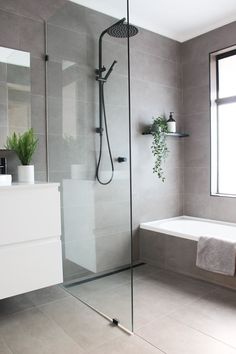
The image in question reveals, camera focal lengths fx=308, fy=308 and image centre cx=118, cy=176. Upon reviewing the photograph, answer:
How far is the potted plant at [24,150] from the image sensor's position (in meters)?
2.35

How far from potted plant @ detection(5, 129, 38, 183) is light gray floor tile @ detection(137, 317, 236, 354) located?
1358 mm

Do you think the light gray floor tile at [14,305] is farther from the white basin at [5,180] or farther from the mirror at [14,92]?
the mirror at [14,92]

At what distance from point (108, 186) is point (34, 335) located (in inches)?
43.0

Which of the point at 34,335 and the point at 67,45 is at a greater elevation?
the point at 67,45

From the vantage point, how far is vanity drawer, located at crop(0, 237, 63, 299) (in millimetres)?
2041

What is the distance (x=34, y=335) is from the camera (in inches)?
76.3

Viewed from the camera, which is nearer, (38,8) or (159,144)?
(38,8)

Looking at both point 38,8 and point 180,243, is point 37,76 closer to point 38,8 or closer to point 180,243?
point 38,8

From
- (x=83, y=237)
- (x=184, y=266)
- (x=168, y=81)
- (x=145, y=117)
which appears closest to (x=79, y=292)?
(x=83, y=237)

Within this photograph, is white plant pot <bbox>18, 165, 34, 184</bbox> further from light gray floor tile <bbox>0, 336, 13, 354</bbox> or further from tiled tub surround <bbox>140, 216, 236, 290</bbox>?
tiled tub surround <bbox>140, 216, 236, 290</bbox>

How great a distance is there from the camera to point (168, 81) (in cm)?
358

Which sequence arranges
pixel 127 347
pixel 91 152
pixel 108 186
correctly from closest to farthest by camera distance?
pixel 127 347, pixel 108 186, pixel 91 152

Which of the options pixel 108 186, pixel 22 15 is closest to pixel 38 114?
pixel 22 15


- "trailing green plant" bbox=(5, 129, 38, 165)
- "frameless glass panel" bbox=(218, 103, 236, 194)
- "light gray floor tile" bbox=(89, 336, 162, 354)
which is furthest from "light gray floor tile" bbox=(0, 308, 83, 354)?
"frameless glass panel" bbox=(218, 103, 236, 194)
